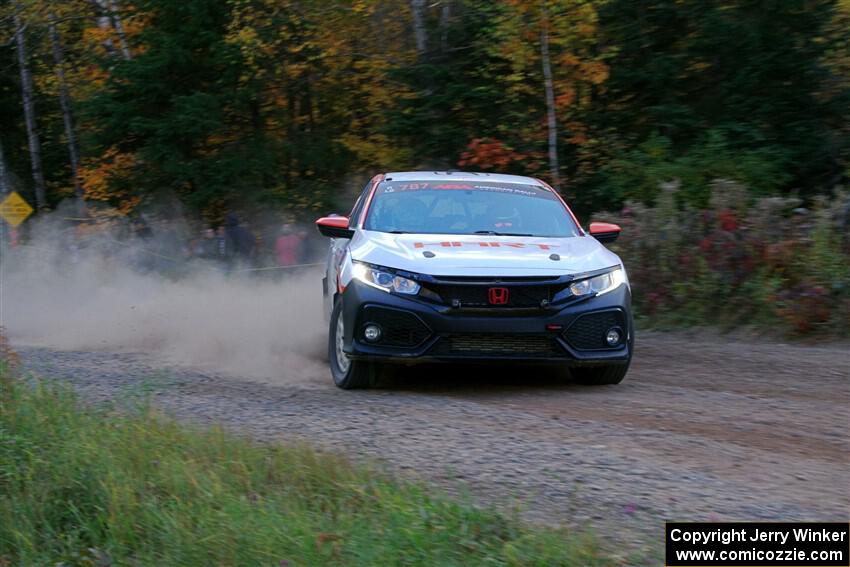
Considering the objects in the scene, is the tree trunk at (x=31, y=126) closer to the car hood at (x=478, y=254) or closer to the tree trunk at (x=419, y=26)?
the tree trunk at (x=419, y=26)

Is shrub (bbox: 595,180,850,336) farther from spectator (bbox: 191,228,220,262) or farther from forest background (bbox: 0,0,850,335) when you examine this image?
spectator (bbox: 191,228,220,262)

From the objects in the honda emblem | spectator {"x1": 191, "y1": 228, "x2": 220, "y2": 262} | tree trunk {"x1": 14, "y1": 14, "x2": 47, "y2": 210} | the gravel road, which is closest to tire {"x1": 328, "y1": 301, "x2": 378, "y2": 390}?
the gravel road

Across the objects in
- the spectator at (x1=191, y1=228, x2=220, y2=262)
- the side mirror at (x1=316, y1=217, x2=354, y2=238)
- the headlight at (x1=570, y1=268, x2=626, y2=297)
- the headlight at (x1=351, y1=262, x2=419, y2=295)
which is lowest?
the spectator at (x1=191, y1=228, x2=220, y2=262)

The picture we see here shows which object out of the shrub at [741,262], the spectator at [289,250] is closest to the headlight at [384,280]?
the shrub at [741,262]

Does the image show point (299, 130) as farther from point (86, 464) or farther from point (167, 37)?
point (86, 464)

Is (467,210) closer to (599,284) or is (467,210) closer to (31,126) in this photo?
(599,284)

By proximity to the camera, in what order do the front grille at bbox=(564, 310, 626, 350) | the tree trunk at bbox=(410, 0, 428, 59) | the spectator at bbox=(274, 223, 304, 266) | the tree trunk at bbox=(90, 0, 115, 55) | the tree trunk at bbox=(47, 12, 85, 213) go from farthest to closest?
the tree trunk at bbox=(47, 12, 85, 213)
the tree trunk at bbox=(90, 0, 115, 55)
the tree trunk at bbox=(410, 0, 428, 59)
the spectator at bbox=(274, 223, 304, 266)
the front grille at bbox=(564, 310, 626, 350)

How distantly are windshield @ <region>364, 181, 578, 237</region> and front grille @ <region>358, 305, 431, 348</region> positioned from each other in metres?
1.13

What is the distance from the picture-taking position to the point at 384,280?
7.66m

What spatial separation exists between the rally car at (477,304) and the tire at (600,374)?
1 cm

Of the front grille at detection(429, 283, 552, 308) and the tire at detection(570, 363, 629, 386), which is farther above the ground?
the front grille at detection(429, 283, 552, 308)

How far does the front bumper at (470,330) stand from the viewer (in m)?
7.50

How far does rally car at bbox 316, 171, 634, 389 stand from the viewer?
24.6ft

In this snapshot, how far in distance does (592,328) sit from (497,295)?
795 millimetres
